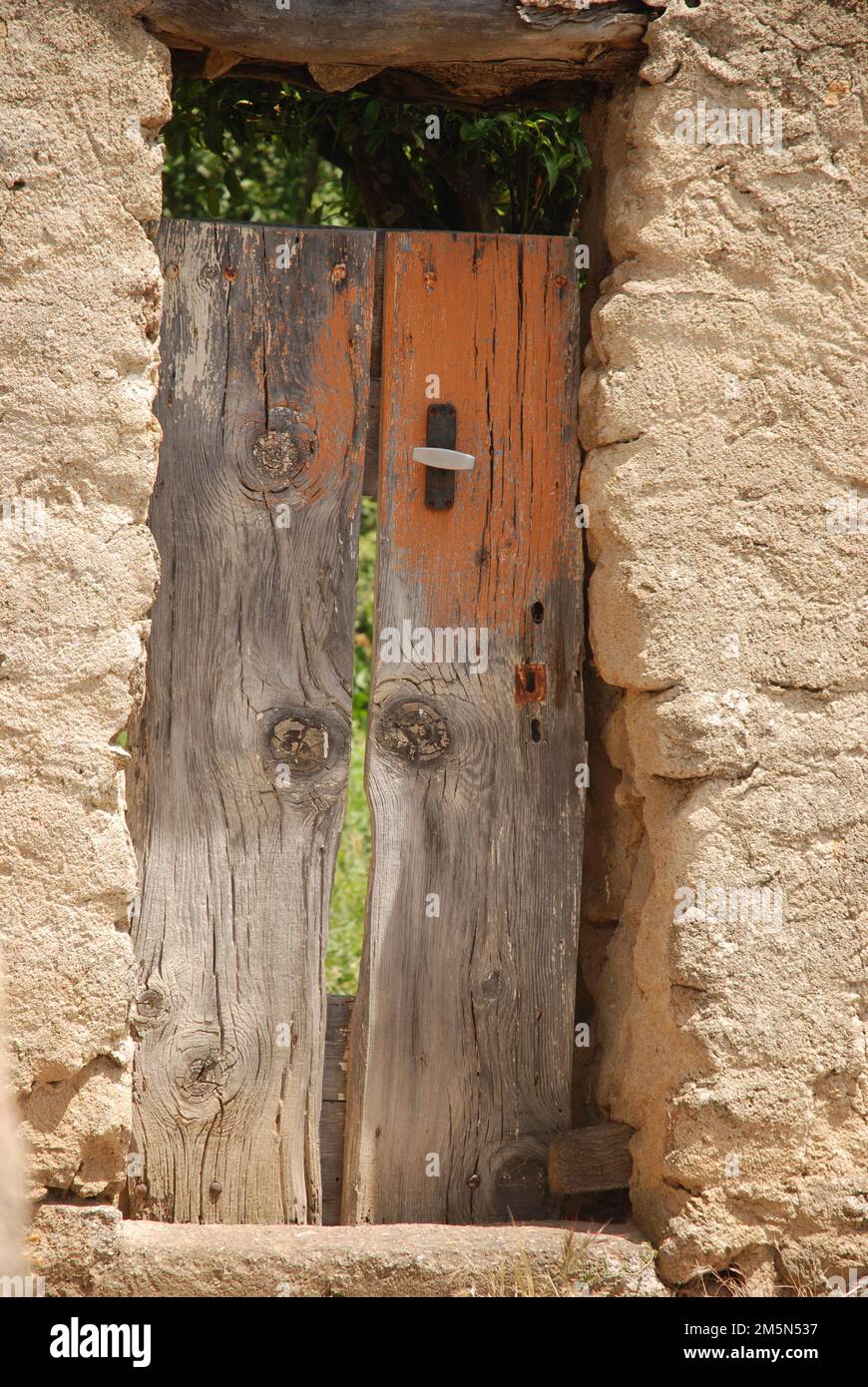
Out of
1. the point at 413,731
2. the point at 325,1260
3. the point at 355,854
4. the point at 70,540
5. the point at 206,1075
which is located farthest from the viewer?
the point at 355,854

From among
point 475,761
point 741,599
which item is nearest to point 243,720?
point 475,761

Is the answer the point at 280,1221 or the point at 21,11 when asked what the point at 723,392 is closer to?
the point at 21,11

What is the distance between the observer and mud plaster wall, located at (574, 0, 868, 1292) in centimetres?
→ 246

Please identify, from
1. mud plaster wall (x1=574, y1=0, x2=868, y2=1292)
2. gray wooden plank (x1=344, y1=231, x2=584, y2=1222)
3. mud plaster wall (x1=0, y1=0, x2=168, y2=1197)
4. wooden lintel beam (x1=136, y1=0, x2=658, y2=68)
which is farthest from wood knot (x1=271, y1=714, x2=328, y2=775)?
wooden lintel beam (x1=136, y1=0, x2=658, y2=68)

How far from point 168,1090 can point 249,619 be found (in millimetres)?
1064

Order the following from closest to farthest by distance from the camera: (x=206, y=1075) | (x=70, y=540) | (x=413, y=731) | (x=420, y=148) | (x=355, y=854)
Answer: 1. (x=70, y=540)
2. (x=206, y=1075)
3. (x=413, y=731)
4. (x=420, y=148)
5. (x=355, y=854)

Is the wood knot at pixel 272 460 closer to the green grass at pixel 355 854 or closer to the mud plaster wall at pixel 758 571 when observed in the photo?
the mud plaster wall at pixel 758 571

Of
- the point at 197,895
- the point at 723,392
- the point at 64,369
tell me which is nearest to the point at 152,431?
the point at 64,369

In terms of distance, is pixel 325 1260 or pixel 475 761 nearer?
pixel 325 1260

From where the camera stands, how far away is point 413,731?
2768 mm

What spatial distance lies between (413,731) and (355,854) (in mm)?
3019

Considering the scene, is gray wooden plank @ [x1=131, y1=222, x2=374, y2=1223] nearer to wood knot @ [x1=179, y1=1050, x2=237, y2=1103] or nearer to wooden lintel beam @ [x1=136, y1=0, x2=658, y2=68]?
wood knot @ [x1=179, y1=1050, x2=237, y2=1103]

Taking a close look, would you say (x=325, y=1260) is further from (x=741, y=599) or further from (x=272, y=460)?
(x=272, y=460)

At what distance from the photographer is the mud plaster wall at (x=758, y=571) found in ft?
8.08
